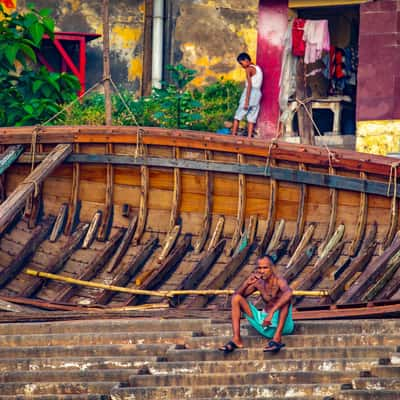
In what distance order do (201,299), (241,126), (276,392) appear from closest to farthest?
(276,392) → (201,299) → (241,126)

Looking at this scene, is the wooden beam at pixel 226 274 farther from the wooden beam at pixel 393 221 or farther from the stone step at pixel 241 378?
the stone step at pixel 241 378

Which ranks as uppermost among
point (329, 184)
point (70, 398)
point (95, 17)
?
point (95, 17)

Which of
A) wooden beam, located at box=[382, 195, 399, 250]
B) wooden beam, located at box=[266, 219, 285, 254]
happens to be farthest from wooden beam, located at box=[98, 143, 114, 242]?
wooden beam, located at box=[382, 195, 399, 250]

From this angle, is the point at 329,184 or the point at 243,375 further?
the point at 329,184

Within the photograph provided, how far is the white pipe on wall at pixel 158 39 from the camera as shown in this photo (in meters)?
25.1

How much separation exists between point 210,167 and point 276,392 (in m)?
5.49

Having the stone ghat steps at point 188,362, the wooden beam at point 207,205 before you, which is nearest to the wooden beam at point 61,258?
the wooden beam at point 207,205

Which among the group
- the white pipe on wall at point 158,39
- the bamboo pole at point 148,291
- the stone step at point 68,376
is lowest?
the stone step at point 68,376

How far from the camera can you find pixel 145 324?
46.8 feet

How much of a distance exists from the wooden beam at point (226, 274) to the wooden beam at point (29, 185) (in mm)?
2314

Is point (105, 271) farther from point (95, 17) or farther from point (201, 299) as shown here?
point (95, 17)

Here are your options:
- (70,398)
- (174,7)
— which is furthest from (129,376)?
(174,7)

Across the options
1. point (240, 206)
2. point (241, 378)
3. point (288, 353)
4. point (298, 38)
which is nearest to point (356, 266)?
point (240, 206)

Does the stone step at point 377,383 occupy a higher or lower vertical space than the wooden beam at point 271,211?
lower
